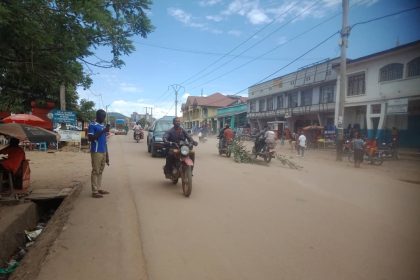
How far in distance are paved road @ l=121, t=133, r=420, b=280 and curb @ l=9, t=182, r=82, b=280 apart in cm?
124

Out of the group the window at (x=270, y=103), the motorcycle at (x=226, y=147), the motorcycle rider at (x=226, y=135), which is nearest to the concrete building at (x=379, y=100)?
the motorcycle rider at (x=226, y=135)

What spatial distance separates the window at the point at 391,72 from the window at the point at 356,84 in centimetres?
220

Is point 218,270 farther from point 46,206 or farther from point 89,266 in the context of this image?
point 46,206

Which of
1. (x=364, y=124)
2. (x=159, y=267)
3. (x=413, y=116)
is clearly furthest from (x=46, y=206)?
(x=364, y=124)

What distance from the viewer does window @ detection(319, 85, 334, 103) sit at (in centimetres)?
3095

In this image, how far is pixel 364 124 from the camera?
2578 cm

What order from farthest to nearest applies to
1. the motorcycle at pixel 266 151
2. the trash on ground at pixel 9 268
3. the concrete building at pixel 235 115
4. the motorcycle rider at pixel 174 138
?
the concrete building at pixel 235 115, the motorcycle at pixel 266 151, the motorcycle rider at pixel 174 138, the trash on ground at pixel 9 268

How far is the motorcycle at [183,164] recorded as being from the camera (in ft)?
25.6

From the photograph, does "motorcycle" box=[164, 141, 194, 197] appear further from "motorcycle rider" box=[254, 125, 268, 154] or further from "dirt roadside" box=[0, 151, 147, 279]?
"motorcycle rider" box=[254, 125, 268, 154]

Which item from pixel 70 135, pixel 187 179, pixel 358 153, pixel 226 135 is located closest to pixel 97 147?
pixel 187 179

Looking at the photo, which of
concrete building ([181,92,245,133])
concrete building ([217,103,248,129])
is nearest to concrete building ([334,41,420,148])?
concrete building ([217,103,248,129])

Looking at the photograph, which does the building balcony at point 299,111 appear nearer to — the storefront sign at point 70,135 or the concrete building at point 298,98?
the concrete building at point 298,98

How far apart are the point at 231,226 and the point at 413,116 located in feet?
59.3

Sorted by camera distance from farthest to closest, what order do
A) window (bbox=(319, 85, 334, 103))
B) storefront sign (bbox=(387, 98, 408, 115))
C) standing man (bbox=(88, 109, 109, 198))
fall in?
1. window (bbox=(319, 85, 334, 103))
2. storefront sign (bbox=(387, 98, 408, 115))
3. standing man (bbox=(88, 109, 109, 198))
